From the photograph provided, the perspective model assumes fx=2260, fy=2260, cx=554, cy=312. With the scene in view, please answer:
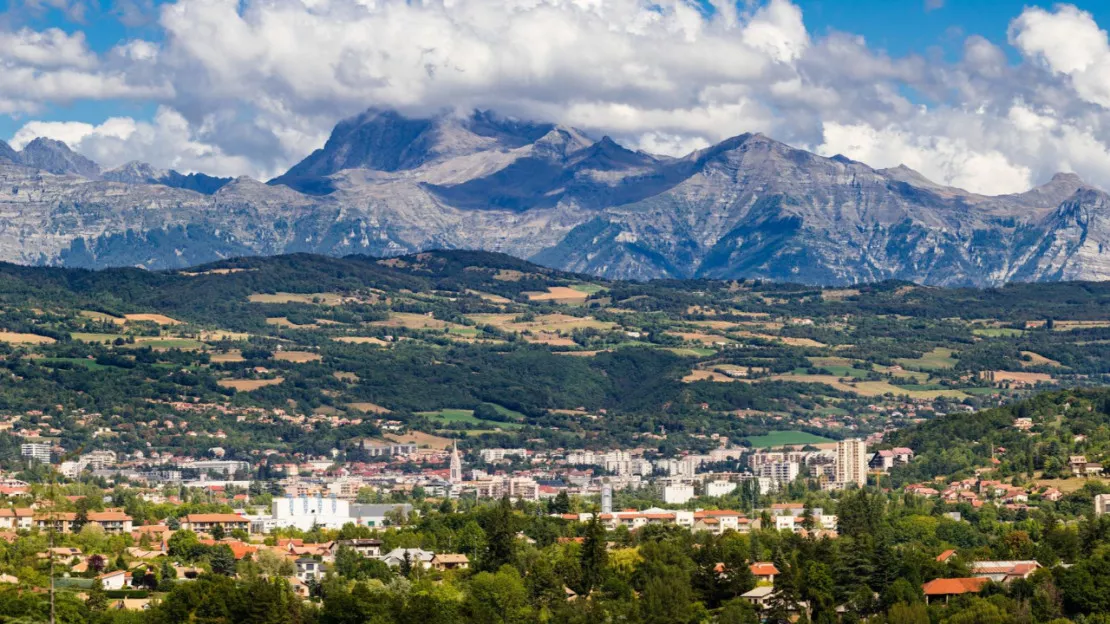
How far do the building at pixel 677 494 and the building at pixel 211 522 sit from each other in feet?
135

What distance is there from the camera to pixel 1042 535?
11006 cm

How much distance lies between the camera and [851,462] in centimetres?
17350

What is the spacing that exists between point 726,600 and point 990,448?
6269cm

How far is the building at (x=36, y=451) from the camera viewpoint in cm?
19338

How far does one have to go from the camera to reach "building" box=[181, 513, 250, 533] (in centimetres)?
12744

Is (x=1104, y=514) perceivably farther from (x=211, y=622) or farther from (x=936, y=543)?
(x=211, y=622)

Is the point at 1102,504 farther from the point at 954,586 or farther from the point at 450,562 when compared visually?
the point at 450,562

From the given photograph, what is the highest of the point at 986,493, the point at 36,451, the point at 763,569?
the point at 36,451

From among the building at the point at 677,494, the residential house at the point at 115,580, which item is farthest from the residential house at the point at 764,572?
the building at the point at 677,494

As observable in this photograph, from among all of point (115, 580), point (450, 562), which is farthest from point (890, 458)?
point (115, 580)

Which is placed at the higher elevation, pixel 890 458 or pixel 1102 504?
pixel 890 458

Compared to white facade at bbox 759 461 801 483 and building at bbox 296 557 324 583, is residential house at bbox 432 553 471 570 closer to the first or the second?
building at bbox 296 557 324 583

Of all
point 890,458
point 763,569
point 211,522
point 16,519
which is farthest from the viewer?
point 890,458

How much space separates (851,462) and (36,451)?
71.4m
